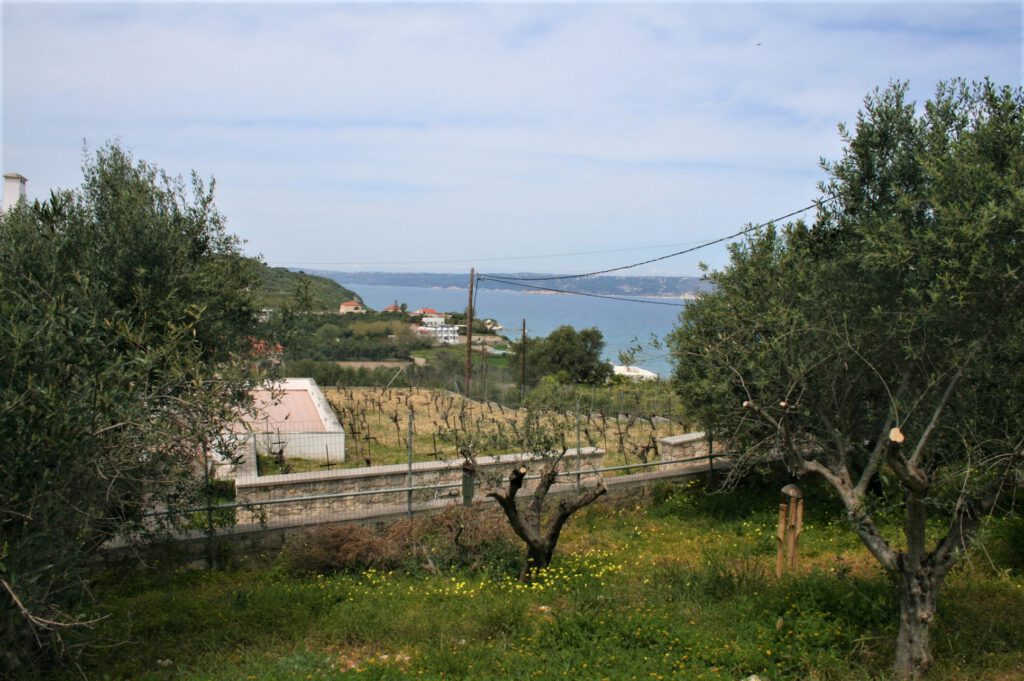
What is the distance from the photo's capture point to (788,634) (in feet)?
22.8

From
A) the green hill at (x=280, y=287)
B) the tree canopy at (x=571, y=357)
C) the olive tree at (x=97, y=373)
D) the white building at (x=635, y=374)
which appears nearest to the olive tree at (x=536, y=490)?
the green hill at (x=280, y=287)

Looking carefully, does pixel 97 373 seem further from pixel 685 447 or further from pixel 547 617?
pixel 685 447

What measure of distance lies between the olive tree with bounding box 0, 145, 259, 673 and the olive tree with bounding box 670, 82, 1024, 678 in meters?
5.55

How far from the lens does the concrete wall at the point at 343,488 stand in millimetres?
11094

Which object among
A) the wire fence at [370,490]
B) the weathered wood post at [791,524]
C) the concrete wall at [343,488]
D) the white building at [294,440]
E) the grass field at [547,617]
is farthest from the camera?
the white building at [294,440]

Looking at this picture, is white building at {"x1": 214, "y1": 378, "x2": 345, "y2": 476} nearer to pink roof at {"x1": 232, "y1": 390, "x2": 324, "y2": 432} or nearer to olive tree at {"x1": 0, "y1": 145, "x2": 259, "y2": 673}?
pink roof at {"x1": 232, "y1": 390, "x2": 324, "y2": 432}

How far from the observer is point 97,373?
6.16 meters

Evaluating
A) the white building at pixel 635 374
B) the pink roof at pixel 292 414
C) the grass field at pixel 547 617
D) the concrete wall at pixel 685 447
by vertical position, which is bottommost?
the grass field at pixel 547 617

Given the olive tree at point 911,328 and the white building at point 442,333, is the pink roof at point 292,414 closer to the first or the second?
the olive tree at point 911,328

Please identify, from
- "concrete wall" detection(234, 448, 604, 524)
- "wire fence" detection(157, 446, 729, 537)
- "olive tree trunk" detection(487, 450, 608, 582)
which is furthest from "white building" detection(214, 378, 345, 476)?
"olive tree trunk" detection(487, 450, 608, 582)

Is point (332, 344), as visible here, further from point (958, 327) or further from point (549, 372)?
point (958, 327)

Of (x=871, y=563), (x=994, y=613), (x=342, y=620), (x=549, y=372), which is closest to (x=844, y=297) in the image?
(x=994, y=613)

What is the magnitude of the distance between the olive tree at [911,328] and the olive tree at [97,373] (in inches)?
218

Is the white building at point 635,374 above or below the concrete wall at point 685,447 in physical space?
above
